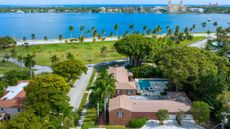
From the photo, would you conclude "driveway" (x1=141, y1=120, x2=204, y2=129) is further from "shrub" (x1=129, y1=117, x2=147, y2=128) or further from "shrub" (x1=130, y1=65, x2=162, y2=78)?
"shrub" (x1=130, y1=65, x2=162, y2=78)

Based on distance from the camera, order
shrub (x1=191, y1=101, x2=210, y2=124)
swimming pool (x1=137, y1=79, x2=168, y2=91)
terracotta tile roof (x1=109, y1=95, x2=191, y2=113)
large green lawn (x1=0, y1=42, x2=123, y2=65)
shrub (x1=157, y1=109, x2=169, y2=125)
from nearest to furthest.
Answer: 1. shrub (x1=191, y1=101, x2=210, y2=124)
2. shrub (x1=157, y1=109, x2=169, y2=125)
3. terracotta tile roof (x1=109, y1=95, x2=191, y2=113)
4. swimming pool (x1=137, y1=79, x2=168, y2=91)
5. large green lawn (x1=0, y1=42, x2=123, y2=65)

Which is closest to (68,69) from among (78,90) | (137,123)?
(78,90)

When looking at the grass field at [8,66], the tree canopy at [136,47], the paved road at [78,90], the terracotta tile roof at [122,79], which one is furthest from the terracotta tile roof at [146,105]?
the grass field at [8,66]

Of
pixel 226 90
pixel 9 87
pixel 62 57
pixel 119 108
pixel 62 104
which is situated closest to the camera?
pixel 62 104

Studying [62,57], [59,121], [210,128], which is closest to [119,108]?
[59,121]

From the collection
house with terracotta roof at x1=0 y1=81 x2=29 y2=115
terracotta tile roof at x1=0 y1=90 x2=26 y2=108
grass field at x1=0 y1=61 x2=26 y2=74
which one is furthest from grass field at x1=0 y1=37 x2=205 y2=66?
terracotta tile roof at x1=0 y1=90 x2=26 y2=108

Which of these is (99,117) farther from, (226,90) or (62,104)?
(226,90)
